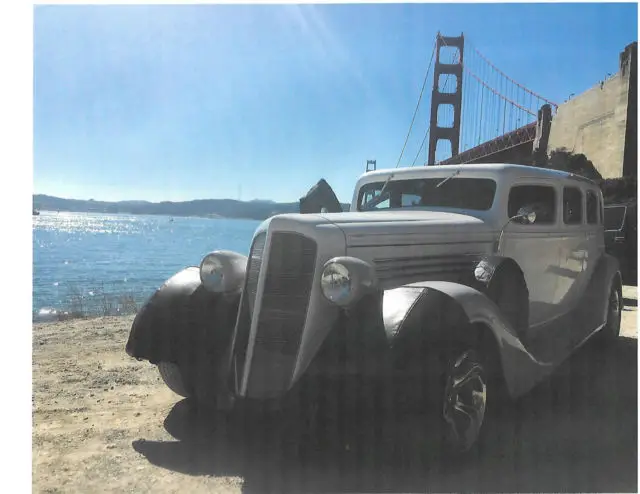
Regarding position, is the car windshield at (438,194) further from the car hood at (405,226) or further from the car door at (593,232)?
the car door at (593,232)

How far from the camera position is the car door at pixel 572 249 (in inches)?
167

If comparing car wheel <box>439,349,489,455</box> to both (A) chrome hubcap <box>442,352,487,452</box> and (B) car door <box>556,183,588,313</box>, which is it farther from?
(B) car door <box>556,183,588,313</box>

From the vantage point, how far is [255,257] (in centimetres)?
288

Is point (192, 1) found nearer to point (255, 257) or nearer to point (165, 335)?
point (255, 257)

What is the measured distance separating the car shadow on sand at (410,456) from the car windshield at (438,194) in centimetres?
140

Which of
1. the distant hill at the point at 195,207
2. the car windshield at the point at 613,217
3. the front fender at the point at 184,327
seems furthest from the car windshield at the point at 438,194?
the car windshield at the point at 613,217

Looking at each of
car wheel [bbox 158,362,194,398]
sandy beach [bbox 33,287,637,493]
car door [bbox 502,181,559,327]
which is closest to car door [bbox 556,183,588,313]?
car door [bbox 502,181,559,327]

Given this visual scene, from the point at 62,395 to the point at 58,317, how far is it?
3.72 meters

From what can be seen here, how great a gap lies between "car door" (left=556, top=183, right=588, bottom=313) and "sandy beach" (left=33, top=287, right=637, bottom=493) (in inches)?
25.6

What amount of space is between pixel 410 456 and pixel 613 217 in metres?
3.52

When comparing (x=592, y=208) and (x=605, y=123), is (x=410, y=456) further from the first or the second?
(x=605, y=123)

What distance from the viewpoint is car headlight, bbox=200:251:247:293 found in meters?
3.02

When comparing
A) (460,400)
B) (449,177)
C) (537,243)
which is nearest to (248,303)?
(460,400)

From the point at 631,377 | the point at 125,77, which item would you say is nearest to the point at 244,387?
the point at 125,77
